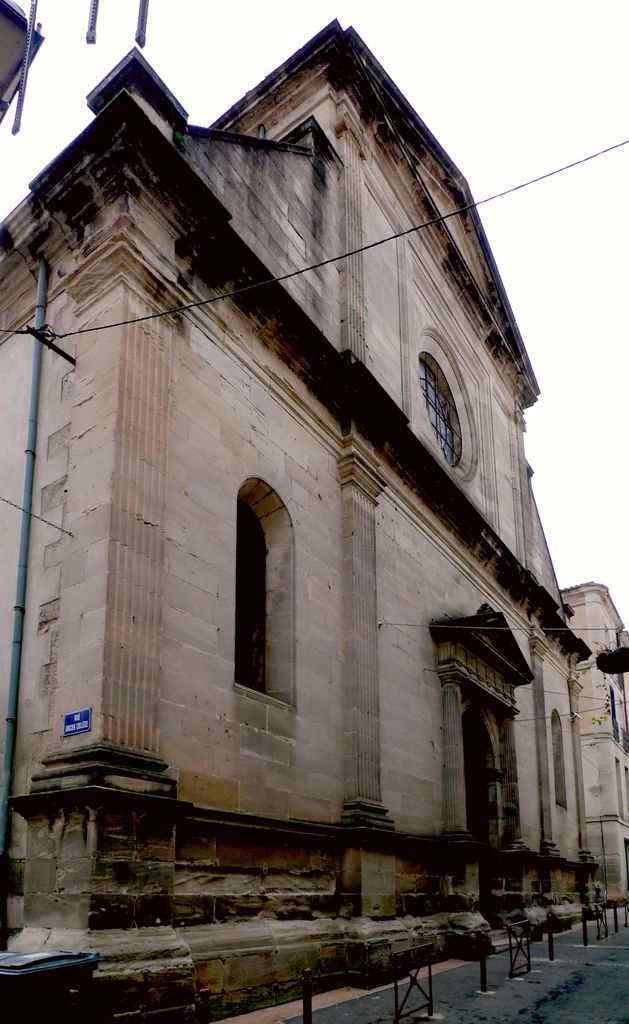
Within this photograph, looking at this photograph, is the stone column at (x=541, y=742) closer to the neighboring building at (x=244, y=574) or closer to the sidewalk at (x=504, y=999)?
the neighboring building at (x=244, y=574)

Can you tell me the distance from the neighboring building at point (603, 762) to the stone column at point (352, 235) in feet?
72.6

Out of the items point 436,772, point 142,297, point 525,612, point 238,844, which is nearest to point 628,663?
point 436,772

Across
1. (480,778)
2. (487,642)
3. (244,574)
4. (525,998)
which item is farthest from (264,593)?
(480,778)

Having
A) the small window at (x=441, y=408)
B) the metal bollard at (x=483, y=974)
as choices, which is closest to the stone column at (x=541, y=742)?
the small window at (x=441, y=408)

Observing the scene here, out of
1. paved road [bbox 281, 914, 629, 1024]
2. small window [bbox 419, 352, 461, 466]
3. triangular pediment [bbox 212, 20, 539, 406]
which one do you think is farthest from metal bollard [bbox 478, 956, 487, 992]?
triangular pediment [bbox 212, 20, 539, 406]

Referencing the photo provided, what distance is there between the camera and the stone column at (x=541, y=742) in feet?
64.6

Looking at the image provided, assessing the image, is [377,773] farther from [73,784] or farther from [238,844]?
[73,784]

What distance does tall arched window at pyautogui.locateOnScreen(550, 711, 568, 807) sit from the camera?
2245cm

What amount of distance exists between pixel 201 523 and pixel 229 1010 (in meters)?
4.54

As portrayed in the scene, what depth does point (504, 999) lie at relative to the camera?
9961mm

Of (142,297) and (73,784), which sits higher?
(142,297)

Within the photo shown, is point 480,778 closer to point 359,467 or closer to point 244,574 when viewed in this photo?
point 359,467

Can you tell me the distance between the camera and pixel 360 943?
1043 centimetres

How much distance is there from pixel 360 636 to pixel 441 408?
8.09m
